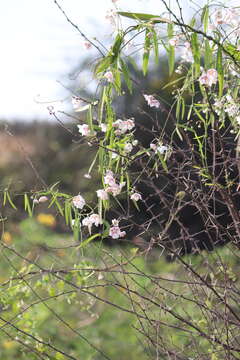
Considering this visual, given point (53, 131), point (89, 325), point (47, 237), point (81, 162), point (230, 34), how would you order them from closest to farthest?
1. point (230, 34)
2. point (89, 325)
3. point (47, 237)
4. point (81, 162)
5. point (53, 131)

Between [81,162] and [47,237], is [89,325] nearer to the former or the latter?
[47,237]

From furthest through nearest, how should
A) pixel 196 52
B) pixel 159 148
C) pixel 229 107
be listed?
pixel 229 107 < pixel 159 148 < pixel 196 52

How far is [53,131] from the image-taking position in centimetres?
805

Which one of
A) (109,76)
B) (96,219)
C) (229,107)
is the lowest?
(96,219)

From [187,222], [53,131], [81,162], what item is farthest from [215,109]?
[53,131]

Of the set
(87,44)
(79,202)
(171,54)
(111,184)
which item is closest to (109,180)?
(111,184)

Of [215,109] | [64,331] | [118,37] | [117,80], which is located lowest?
[64,331]

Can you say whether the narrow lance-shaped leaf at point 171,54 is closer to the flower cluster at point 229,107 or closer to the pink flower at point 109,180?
the flower cluster at point 229,107

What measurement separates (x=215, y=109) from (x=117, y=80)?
1.48 feet

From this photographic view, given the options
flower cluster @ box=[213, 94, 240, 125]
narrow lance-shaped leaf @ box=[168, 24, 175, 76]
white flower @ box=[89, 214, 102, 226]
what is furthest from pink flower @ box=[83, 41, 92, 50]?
white flower @ box=[89, 214, 102, 226]

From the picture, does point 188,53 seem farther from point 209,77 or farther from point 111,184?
point 111,184

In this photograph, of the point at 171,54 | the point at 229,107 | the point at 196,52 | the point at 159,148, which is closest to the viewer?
the point at 196,52

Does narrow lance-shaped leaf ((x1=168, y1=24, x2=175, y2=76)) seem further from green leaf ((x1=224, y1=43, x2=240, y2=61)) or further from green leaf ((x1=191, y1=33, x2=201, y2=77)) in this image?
green leaf ((x1=224, y1=43, x2=240, y2=61))

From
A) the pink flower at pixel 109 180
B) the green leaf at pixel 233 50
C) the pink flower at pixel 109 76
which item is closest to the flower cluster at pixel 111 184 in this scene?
the pink flower at pixel 109 180
